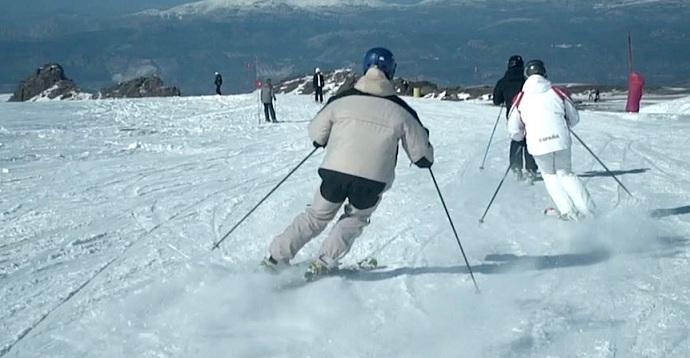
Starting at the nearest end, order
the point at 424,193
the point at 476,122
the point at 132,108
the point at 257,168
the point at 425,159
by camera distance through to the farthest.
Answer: the point at 425,159, the point at 424,193, the point at 257,168, the point at 476,122, the point at 132,108

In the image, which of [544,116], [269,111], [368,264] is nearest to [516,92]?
[544,116]

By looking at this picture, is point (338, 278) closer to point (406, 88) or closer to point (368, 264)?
point (368, 264)

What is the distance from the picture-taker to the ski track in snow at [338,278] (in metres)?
5.16

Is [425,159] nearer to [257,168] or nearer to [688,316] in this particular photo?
[688,316]

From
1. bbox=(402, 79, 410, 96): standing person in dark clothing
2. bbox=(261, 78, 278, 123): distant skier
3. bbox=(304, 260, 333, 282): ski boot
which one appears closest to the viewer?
bbox=(304, 260, 333, 282): ski boot

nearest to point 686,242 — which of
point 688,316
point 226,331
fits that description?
point 688,316

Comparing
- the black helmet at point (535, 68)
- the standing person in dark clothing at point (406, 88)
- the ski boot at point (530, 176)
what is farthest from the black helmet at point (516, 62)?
the standing person in dark clothing at point (406, 88)

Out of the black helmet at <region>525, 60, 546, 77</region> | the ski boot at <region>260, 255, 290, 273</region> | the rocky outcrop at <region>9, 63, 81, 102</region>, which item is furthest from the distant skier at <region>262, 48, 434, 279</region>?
the rocky outcrop at <region>9, 63, 81, 102</region>

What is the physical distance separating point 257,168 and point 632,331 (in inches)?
342

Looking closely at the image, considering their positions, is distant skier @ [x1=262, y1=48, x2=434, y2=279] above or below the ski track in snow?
above

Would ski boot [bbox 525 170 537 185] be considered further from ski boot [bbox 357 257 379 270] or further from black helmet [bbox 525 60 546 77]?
ski boot [bbox 357 257 379 270]

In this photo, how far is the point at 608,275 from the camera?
6.60 m

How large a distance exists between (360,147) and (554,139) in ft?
9.90

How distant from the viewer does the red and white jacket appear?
819 centimetres
